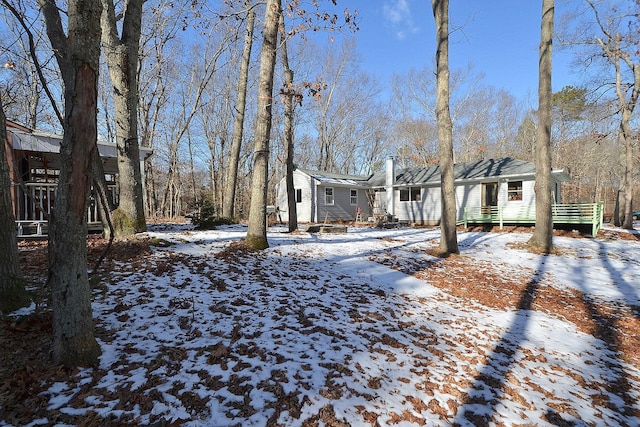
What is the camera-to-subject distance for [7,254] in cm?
305

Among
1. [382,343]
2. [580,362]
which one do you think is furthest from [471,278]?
[382,343]

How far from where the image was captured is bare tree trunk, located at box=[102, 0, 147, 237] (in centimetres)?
635

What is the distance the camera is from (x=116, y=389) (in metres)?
2.26

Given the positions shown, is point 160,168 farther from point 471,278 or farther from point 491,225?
point 471,278

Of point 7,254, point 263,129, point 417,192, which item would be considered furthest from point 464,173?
point 7,254

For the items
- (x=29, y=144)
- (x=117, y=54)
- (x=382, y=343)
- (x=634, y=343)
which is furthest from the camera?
(x=29, y=144)

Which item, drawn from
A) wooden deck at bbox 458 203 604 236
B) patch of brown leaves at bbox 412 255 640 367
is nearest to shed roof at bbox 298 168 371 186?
wooden deck at bbox 458 203 604 236

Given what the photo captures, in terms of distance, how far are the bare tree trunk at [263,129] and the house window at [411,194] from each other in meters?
15.2

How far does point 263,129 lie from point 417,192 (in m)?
15.4

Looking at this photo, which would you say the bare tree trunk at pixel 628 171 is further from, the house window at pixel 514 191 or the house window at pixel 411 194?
the house window at pixel 411 194

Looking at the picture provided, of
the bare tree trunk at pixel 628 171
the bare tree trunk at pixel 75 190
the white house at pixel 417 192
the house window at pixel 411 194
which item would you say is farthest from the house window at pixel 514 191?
the bare tree trunk at pixel 75 190

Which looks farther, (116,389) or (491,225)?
(491,225)

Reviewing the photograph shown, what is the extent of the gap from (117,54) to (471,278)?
29.1 feet

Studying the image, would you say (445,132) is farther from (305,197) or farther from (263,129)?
(305,197)
